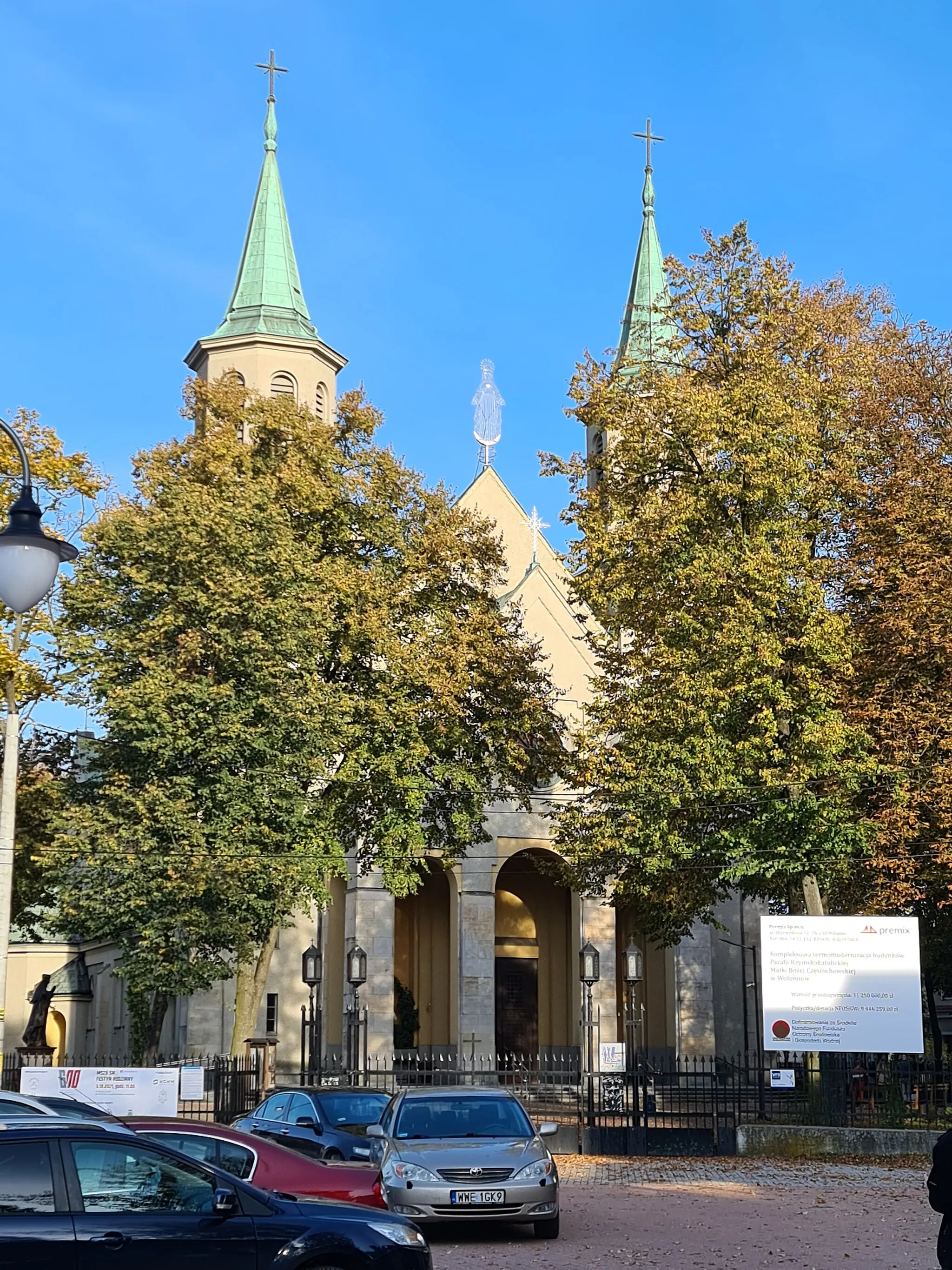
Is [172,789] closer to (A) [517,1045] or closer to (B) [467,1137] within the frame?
(B) [467,1137]

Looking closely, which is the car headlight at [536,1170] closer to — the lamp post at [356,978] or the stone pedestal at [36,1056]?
the lamp post at [356,978]

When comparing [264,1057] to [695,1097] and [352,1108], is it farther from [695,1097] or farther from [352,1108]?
[352,1108]

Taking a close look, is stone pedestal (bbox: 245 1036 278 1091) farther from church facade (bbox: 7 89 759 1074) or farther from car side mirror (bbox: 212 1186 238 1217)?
car side mirror (bbox: 212 1186 238 1217)

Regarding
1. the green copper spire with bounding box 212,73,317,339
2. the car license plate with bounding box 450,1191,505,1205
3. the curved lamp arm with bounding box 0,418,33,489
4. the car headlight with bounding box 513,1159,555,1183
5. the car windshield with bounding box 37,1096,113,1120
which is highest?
the green copper spire with bounding box 212,73,317,339

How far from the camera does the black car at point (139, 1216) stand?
848 centimetres

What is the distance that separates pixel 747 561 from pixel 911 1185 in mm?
10965

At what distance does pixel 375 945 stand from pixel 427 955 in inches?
362

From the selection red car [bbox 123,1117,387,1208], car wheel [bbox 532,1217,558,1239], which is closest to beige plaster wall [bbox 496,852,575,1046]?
car wheel [bbox 532,1217,558,1239]

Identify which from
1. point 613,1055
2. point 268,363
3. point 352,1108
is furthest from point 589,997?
point 268,363

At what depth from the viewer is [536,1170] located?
50.9 feet

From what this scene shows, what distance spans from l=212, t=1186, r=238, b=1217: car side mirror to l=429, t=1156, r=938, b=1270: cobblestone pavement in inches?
202

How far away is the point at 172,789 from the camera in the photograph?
1106 inches

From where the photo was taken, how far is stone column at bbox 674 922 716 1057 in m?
41.9

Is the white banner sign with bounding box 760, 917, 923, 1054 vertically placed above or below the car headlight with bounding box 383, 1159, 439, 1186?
above
